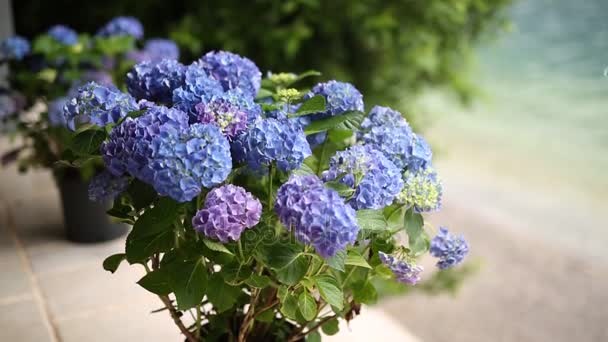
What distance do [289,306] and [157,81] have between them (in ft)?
1.25

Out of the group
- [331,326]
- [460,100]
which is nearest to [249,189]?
[331,326]

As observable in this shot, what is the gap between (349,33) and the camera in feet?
9.36

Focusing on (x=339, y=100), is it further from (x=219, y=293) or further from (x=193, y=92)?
(x=219, y=293)

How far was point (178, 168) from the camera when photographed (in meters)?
0.71

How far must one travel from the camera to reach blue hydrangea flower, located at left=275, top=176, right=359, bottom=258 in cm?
70

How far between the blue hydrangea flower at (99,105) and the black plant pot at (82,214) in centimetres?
98

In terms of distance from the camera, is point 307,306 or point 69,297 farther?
point 69,297

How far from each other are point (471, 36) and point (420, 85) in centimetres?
33

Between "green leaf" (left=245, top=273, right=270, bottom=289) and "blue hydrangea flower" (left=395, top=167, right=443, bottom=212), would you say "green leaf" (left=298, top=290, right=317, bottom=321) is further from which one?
"blue hydrangea flower" (left=395, top=167, right=443, bottom=212)

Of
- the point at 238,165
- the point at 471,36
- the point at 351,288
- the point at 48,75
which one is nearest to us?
the point at 238,165

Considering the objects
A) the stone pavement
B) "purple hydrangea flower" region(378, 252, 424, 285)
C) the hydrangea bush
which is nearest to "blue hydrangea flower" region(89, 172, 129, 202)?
the hydrangea bush

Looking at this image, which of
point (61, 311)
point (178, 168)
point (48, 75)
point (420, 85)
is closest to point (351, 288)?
point (178, 168)

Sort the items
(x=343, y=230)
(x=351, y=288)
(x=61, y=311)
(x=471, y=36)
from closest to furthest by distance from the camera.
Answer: (x=343, y=230) → (x=351, y=288) → (x=61, y=311) → (x=471, y=36)

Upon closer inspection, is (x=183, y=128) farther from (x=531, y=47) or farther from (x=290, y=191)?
(x=531, y=47)
